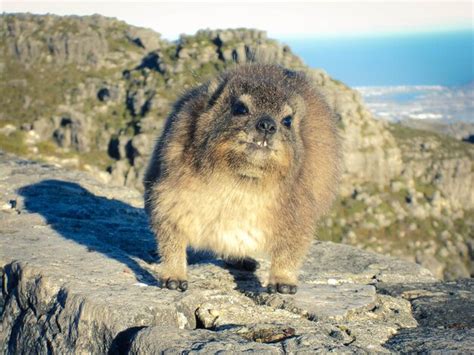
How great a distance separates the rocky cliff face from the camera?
112 m

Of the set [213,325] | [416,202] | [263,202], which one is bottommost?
[416,202]

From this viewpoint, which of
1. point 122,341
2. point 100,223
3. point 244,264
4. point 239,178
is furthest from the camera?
point 100,223

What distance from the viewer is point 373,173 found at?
421 ft

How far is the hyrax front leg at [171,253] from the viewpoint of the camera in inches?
230

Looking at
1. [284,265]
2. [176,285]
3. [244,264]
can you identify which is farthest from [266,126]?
[244,264]

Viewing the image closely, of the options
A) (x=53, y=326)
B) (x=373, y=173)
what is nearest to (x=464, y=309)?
(x=53, y=326)

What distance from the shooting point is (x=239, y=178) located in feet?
17.3

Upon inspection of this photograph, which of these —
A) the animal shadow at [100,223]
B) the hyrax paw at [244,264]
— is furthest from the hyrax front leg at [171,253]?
the hyrax paw at [244,264]

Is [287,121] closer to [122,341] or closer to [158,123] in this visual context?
[122,341]

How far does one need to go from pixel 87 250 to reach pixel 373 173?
412 ft

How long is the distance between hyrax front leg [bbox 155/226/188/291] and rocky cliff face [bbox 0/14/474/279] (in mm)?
97026

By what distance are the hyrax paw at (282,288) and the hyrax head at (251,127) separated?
1.18 metres

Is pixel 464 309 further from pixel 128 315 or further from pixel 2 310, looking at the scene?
pixel 2 310

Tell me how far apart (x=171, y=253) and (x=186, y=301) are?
692 millimetres
